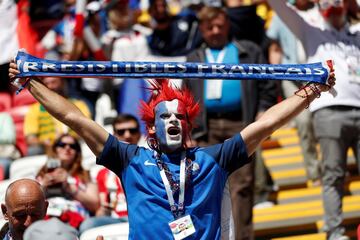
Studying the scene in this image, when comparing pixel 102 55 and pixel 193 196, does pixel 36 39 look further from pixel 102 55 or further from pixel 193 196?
pixel 193 196

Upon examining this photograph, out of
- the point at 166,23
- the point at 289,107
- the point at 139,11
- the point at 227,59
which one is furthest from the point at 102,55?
the point at 289,107

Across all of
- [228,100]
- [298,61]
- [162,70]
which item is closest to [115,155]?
[162,70]

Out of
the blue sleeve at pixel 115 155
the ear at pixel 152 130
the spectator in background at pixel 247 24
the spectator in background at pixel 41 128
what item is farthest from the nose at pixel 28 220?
the spectator in background at pixel 247 24

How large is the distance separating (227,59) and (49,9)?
4134mm

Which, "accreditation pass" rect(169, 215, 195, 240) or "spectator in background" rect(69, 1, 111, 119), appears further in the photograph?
"spectator in background" rect(69, 1, 111, 119)

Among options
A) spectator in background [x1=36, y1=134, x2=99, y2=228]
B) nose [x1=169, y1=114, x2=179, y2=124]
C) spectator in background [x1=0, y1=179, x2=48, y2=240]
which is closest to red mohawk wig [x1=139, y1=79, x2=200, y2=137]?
nose [x1=169, y1=114, x2=179, y2=124]

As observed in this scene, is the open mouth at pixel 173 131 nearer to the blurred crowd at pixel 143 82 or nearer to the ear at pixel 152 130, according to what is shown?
the ear at pixel 152 130

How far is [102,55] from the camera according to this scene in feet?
39.1

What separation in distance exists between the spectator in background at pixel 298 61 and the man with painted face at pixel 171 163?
4.01m

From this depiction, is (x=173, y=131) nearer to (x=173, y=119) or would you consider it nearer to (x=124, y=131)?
(x=173, y=119)

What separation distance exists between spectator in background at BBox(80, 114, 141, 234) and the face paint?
1.97m

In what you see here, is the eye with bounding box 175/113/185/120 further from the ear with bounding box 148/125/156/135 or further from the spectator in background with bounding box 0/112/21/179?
the spectator in background with bounding box 0/112/21/179

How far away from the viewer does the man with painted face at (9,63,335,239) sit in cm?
636

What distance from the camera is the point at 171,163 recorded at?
6512mm
